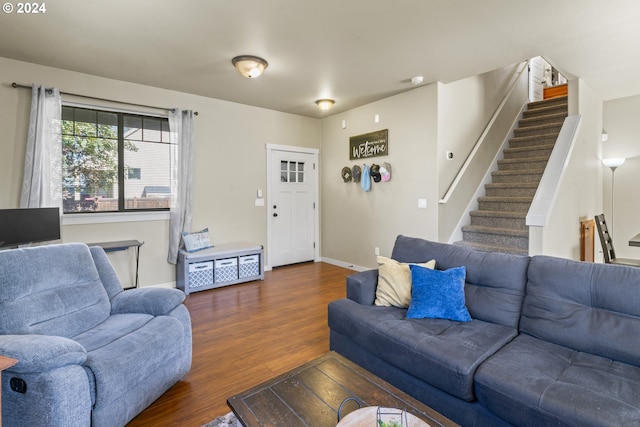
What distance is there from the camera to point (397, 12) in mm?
2461

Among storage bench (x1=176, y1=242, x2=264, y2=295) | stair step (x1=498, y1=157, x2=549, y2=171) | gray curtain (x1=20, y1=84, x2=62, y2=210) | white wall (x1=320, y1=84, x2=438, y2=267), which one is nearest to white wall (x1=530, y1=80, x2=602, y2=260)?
stair step (x1=498, y1=157, x2=549, y2=171)

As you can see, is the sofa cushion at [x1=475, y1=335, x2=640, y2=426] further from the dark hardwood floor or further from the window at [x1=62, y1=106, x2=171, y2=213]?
the window at [x1=62, y1=106, x2=171, y2=213]

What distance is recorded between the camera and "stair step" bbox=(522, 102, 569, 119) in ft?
17.7

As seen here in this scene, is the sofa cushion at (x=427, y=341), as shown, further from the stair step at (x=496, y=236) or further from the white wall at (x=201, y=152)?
the white wall at (x=201, y=152)

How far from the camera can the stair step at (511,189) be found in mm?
4371

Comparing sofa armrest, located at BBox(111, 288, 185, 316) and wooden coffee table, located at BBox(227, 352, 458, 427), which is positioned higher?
sofa armrest, located at BBox(111, 288, 185, 316)

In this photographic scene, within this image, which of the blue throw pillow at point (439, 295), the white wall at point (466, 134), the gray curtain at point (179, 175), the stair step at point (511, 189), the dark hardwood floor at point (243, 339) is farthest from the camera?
the stair step at point (511, 189)

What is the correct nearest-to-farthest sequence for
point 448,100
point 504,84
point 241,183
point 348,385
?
point 348,385 → point 448,100 → point 241,183 → point 504,84

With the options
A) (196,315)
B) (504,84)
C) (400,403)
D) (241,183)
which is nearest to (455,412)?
(400,403)

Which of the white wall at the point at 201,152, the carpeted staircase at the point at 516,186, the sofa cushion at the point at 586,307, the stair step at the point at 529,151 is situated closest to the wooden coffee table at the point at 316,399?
the sofa cushion at the point at 586,307

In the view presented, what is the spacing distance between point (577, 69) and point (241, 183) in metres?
4.63

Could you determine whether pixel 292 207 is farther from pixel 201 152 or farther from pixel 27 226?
pixel 27 226

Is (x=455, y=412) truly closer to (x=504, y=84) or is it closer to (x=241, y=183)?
(x=241, y=183)

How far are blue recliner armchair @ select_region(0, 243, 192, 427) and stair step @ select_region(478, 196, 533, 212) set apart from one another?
424cm
